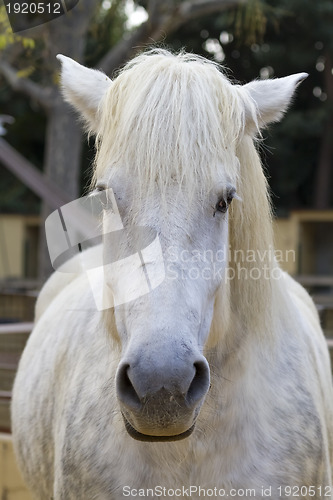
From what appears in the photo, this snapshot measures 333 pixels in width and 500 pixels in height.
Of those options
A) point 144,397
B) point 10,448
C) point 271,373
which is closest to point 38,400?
point 10,448

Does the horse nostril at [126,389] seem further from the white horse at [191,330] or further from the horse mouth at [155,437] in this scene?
the horse mouth at [155,437]

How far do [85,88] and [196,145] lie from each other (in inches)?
21.2

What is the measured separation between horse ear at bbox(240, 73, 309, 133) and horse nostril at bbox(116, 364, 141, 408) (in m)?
0.97

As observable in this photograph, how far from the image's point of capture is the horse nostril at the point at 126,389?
5.51 ft

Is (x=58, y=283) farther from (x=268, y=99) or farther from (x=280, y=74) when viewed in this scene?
(x=280, y=74)

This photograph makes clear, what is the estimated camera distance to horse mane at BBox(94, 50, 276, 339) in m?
1.91

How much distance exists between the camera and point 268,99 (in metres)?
2.23

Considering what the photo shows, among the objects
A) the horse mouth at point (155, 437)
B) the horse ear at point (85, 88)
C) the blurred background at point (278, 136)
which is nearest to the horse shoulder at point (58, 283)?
the horse ear at point (85, 88)

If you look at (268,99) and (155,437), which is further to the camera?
(268,99)

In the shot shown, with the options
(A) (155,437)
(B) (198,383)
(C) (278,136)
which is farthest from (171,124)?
(C) (278,136)

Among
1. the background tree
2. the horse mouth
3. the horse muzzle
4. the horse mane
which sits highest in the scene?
the background tree

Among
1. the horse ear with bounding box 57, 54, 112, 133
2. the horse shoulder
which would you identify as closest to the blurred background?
the horse shoulder

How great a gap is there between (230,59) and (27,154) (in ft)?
25.5

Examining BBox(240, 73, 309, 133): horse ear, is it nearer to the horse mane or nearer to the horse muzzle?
the horse mane
